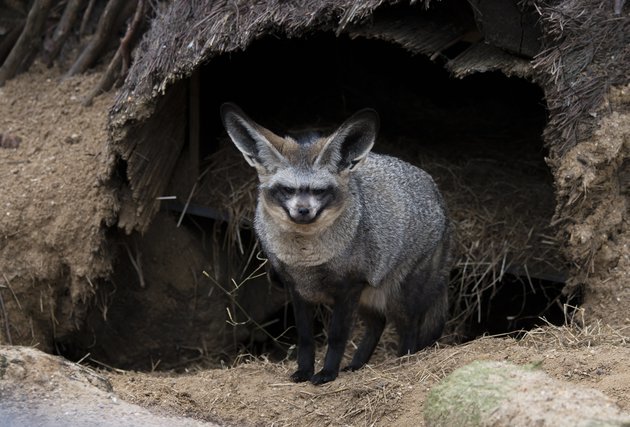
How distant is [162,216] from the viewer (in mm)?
9578

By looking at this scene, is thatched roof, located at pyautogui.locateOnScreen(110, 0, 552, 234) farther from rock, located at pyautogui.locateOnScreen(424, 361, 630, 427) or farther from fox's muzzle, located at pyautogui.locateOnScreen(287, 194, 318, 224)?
rock, located at pyautogui.locateOnScreen(424, 361, 630, 427)

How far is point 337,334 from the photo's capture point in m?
6.90

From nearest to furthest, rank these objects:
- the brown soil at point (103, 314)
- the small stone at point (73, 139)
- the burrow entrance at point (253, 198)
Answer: the brown soil at point (103, 314) → the small stone at point (73, 139) → the burrow entrance at point (253, 198)

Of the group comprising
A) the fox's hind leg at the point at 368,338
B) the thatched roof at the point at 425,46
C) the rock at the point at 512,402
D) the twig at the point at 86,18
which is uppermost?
the twig at the point at 86,18

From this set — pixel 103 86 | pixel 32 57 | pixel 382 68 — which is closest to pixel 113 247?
pixel 103 86

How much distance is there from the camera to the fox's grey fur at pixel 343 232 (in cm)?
668

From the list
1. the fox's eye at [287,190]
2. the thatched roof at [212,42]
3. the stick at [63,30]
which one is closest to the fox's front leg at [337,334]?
the fox's eye at [287,190]

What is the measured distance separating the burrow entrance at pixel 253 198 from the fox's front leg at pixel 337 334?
2405 mm

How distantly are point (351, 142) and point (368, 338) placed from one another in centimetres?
185

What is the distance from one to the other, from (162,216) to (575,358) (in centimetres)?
486

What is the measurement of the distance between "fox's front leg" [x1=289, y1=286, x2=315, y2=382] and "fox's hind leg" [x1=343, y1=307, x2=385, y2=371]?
660 millimetres

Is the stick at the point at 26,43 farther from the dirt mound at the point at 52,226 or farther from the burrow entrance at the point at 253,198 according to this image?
the burrow entrance at the point at 253,198

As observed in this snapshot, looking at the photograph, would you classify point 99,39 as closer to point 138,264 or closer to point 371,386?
point 138,264

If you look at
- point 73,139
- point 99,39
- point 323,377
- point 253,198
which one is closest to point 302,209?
point 323,377
